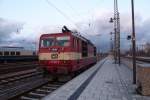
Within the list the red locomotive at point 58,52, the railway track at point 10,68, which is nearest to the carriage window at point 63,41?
the red locomotive at point 58,52

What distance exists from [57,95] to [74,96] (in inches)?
27.6

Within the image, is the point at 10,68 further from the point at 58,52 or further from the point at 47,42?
the point at 58,52

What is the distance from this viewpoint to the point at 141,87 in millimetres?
10766

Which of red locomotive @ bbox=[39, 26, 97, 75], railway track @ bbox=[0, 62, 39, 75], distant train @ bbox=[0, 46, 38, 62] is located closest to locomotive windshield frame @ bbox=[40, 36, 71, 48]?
red locomotive @ bbox=[39, 26, 97, 75]

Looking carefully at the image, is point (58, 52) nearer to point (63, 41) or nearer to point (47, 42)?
point (63, 41)

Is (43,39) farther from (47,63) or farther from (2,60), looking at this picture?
(2,60)

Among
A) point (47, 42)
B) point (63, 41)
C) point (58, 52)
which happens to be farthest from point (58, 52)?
point (47, 42)

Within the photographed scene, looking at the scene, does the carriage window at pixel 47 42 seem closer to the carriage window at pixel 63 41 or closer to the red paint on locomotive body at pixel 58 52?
the red paint on locomotive body at pixel 58 52

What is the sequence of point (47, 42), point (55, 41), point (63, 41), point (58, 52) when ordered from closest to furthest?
1. point (58, 52)
2. point (63, 41)
3. point (55, 41)
4. point (47, 42)

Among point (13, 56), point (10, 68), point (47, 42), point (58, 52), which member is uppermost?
point (47, 42)

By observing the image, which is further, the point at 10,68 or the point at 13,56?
the point at 13,56

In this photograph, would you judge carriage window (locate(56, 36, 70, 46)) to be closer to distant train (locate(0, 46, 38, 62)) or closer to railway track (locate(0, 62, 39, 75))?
railway track (locate(0, 62, 39, 75))

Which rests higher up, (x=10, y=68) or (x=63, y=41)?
(x=63, y=41)

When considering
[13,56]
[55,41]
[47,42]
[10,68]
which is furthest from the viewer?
[13,56]
